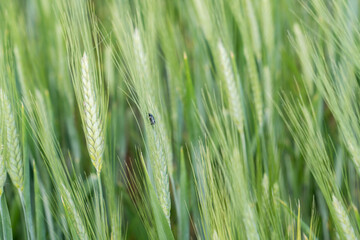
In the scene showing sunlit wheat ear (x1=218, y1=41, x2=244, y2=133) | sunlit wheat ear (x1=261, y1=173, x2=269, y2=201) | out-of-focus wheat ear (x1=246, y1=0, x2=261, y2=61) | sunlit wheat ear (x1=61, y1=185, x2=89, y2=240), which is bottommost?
sunlit wheat ear (x1=261, y1=173, x2=269, y2=201)

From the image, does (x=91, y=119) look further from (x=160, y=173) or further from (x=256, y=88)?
(x=256, y=88)

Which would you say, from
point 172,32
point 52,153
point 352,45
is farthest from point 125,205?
point 352,45

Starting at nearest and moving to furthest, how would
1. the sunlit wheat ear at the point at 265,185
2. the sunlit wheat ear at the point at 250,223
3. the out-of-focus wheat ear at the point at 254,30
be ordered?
the sunlit wheat ear at the point at 250,223 < the sunlit wheat ear at the point at 265,185 < the out-of-focus wheat ear at the point at 254,30

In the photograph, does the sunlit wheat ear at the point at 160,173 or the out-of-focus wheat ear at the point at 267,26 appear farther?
the out-of-focus wheat ear at the point at 267,26

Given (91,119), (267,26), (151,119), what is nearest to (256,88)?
(267,26)

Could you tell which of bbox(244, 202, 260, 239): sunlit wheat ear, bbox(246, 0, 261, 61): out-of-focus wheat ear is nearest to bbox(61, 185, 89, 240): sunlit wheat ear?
bbox(244, 202, 260, 239): sunlit wheat ear

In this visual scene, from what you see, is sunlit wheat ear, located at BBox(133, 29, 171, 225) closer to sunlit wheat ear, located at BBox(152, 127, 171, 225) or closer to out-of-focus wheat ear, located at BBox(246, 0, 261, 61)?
sunlit wheat ear, located at BBox(152, 127, 171, 225)

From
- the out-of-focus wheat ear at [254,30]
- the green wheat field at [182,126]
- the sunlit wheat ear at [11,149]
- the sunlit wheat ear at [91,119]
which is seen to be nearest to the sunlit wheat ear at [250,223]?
the green wheat field at [182,126]

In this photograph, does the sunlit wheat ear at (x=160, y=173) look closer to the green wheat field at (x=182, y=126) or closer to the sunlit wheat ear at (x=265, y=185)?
the green wheat field at (x=182, y=126)
